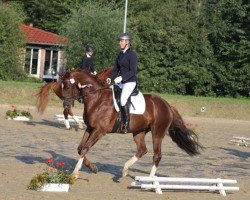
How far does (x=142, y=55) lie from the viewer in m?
51.3

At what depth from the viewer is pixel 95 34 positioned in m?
50.2

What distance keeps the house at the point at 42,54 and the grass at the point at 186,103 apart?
19053 millimetres

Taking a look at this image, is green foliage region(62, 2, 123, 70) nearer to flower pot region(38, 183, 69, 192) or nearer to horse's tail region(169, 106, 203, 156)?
horse's tail region(169, 106, 203, 156)

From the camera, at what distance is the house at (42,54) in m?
59.8

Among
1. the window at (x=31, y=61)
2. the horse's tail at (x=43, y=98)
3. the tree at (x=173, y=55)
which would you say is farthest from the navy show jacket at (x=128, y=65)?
the window at (x=31, y=61)

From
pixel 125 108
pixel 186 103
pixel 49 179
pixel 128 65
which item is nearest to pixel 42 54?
pixel 186 103

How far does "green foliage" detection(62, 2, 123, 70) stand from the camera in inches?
1941

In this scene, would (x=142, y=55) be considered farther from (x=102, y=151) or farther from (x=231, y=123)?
(x=102, y=151)

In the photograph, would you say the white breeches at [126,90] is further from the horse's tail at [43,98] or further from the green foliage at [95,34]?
the green foliage at [95,34]

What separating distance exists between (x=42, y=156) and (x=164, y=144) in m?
6.46

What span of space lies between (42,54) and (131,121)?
48104 mm

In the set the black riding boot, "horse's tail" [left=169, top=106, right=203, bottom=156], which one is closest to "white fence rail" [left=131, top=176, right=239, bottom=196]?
the black riding boot

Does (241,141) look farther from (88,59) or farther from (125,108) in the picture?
(125,108)

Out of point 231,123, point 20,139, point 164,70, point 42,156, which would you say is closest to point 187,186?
point 42,156
